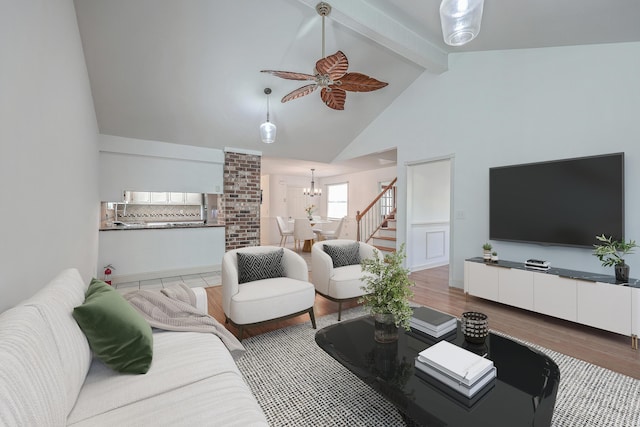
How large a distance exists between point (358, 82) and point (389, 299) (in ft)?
6.36

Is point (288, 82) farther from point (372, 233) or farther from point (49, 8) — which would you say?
point (372, 233)

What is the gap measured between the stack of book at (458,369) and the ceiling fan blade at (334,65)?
2.07 m

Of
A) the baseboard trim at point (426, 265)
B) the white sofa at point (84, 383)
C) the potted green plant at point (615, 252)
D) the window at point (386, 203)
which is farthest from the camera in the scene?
the window at point (386, 203)

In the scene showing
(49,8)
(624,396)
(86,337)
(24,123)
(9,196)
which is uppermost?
(49,8)

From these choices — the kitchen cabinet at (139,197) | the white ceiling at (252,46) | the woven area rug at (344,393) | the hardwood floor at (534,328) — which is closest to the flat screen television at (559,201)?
the hardwood floor at (534,328)

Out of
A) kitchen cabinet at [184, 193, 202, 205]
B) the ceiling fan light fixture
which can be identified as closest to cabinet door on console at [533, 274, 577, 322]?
the ceiling fan light fixture

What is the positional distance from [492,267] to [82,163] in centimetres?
467

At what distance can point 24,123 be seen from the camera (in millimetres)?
1346

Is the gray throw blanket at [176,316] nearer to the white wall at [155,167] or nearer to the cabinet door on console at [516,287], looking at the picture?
the cabinet door on console at [516,287]

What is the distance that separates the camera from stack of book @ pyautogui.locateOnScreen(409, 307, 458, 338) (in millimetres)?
1705

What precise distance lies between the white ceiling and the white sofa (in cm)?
282

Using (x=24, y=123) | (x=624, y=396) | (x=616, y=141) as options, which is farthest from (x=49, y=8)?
(x=616, y=141)

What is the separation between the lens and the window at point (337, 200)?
909cm

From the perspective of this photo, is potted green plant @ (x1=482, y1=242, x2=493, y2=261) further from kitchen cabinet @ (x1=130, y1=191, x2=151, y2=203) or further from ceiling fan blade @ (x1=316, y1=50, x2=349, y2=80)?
kitchen cabinet @ (x1=130, y1=191, x2=151, y2=203)
